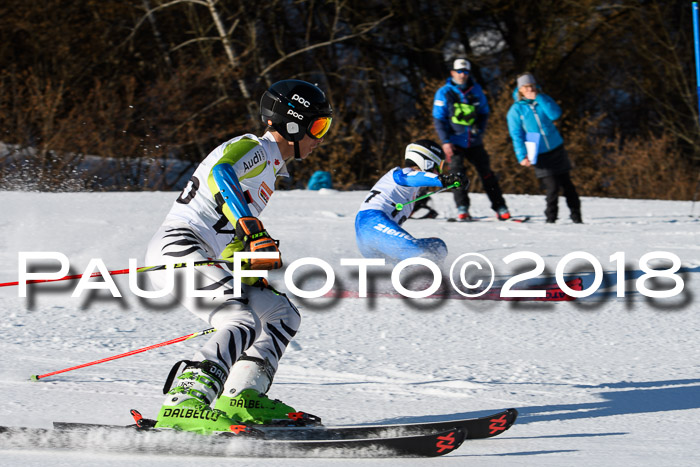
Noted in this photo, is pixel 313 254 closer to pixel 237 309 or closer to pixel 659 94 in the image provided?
pixel 237 309

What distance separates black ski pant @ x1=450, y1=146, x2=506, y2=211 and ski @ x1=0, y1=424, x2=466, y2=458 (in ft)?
20.5

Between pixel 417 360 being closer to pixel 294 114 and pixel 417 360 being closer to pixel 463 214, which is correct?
pixel 294 114

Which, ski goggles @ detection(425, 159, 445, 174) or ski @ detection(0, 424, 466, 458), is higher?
ski goggles @ detection(425, 159, 445, 174)

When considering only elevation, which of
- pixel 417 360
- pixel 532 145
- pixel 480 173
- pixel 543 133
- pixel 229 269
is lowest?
pixel 417 360

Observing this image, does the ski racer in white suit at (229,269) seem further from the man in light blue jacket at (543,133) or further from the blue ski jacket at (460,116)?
the man in light blue jacket at (543,133)

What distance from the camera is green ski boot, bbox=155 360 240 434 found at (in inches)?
122

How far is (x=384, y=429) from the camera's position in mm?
3264

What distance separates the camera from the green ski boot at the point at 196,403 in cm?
310

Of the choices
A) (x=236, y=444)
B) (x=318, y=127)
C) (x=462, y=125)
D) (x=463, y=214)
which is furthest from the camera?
(x=463, y=214)

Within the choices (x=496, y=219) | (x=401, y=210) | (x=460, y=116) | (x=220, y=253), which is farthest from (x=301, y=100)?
(x=496, y=219)

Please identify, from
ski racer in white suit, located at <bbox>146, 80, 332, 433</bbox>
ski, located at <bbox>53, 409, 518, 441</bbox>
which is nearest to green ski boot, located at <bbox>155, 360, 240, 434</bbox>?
ski racer in white suit, located at <bbox>146, 80, 332, 433</bbox>

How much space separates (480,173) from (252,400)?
625 cm

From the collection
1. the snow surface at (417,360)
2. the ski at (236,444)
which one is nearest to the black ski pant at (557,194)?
the snow surface at (417,360)

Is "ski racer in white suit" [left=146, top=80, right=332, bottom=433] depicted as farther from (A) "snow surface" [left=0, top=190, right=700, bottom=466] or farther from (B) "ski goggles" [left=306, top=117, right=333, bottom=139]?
(A) "snow surface" [left=0, top=190, right=700, bottom=466]
